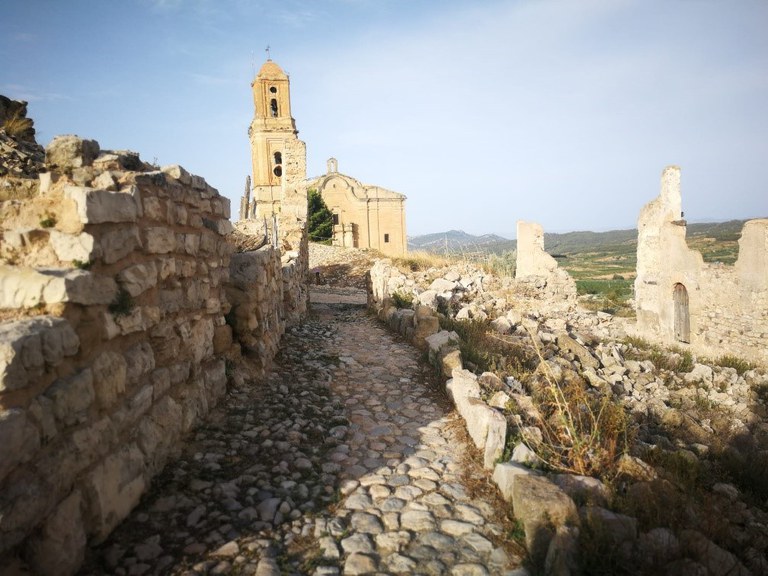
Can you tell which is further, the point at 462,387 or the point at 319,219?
the point at 319,219

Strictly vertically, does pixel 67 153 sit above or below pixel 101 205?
above

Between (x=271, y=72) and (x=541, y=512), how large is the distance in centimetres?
4026

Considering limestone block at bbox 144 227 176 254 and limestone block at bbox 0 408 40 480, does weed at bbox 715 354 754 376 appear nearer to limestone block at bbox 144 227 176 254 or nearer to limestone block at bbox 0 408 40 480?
limestone block at bbox 144 227 176 254

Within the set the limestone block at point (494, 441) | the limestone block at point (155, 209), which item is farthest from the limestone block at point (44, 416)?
the limestone block at point (494, 441)

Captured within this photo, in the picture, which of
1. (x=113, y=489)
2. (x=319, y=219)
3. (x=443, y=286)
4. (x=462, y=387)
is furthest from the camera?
(x=319, y=219)

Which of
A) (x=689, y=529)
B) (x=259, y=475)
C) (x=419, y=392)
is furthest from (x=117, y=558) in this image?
(x=419, y=392)

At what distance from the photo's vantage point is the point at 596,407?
17.3 ft

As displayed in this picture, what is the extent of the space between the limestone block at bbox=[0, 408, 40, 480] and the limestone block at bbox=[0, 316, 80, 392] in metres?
0.13

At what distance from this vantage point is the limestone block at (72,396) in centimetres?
237

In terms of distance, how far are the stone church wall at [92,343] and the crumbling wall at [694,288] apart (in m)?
11.8

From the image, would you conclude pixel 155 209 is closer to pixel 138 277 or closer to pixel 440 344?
pixel 138 277

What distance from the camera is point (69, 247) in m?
2.80

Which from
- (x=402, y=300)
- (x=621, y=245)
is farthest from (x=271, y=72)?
(x=621, y=245)

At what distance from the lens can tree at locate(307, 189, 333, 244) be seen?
141ft
